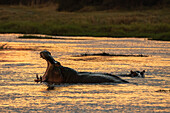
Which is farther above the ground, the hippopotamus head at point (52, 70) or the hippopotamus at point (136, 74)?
the hippopotamus head at point (52, 70)

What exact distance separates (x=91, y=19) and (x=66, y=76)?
54.2 m

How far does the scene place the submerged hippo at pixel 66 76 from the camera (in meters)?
14.4

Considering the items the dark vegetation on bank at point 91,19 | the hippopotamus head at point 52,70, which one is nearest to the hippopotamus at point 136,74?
the hippopotamus head at point 52,70

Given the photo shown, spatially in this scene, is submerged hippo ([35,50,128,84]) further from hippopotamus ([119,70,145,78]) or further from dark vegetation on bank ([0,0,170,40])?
dark vegetation on bank ([0,0,170,40])

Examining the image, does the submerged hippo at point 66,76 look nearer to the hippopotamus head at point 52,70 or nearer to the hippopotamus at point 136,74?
the hippopotamus head at point 52,70

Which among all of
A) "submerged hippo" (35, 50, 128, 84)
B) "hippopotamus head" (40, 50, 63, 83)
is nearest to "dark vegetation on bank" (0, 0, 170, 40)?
"submerged hippo" (35, 50, 128, 84)

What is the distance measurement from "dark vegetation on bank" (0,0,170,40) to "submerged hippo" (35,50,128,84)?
1167 inches

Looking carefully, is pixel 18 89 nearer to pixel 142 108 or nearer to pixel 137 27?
pixel 142 108

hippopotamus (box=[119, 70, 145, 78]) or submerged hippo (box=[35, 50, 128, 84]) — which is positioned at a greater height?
submerged hippo (box=[35, 50, 128, 84])

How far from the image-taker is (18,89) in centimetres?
1404

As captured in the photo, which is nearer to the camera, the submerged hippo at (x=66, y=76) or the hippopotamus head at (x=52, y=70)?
the hippopotamus head at (x=52, y=70)

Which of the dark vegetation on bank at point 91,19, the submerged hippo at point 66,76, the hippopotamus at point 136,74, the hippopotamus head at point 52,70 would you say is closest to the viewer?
the hippopotamus head at point 52,70

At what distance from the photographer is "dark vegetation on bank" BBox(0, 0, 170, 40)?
2115 inches

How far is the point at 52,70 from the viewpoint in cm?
1448
